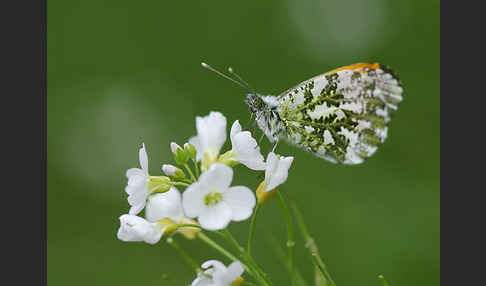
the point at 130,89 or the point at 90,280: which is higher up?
the point at 130,89

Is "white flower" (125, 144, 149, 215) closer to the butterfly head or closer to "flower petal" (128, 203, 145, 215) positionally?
"flower petal" (128, 203, 145, 215)

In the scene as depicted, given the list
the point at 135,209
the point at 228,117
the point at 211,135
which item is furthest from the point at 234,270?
the point at 228,117

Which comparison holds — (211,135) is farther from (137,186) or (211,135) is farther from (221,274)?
(221,274)

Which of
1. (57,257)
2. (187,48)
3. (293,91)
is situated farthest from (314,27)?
(57,257)

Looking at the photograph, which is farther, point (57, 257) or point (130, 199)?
point (57, 257)

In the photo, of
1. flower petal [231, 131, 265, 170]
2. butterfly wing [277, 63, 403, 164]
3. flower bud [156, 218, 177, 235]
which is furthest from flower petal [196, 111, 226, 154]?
butterfly wing [277, 63, 403, 164]

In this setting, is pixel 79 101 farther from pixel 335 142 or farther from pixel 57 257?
pixel 335 142
